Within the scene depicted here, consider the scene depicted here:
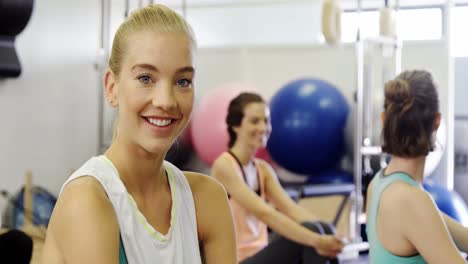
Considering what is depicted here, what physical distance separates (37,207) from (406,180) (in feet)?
10.6

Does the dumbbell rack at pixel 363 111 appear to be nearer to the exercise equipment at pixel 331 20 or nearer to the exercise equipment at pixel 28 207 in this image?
the exercise equipment at pixel 331 20

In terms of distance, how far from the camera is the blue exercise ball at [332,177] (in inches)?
190

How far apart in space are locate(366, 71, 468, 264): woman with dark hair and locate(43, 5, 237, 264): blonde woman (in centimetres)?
→ 66

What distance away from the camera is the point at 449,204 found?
457 cm

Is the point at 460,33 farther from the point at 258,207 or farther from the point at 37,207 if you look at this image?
the point at 258,207

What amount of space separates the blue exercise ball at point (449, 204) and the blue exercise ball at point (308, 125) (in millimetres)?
765

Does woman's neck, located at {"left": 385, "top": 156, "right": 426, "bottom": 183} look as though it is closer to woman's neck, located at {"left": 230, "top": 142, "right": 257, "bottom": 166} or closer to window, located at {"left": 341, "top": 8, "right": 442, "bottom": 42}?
woman's neck, located at {"left": 230, "top": 142, "right": 257, "bottom": 166}

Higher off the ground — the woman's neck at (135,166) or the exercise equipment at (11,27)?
the exercise equipment at (11,27)

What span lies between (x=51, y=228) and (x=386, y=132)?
975mm

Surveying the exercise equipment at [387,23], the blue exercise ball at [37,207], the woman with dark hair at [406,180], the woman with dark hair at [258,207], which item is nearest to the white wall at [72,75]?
the blue exercise ball at [37,207]

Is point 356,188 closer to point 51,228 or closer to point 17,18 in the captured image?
point 17,18

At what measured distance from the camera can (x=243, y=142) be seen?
2775 mm

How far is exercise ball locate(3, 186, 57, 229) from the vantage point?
4.22 meters

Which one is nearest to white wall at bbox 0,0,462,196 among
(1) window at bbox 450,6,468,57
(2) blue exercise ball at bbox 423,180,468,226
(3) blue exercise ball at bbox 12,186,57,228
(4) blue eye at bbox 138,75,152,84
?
(3) blue exercise ball at bbox 12,186,57,228
